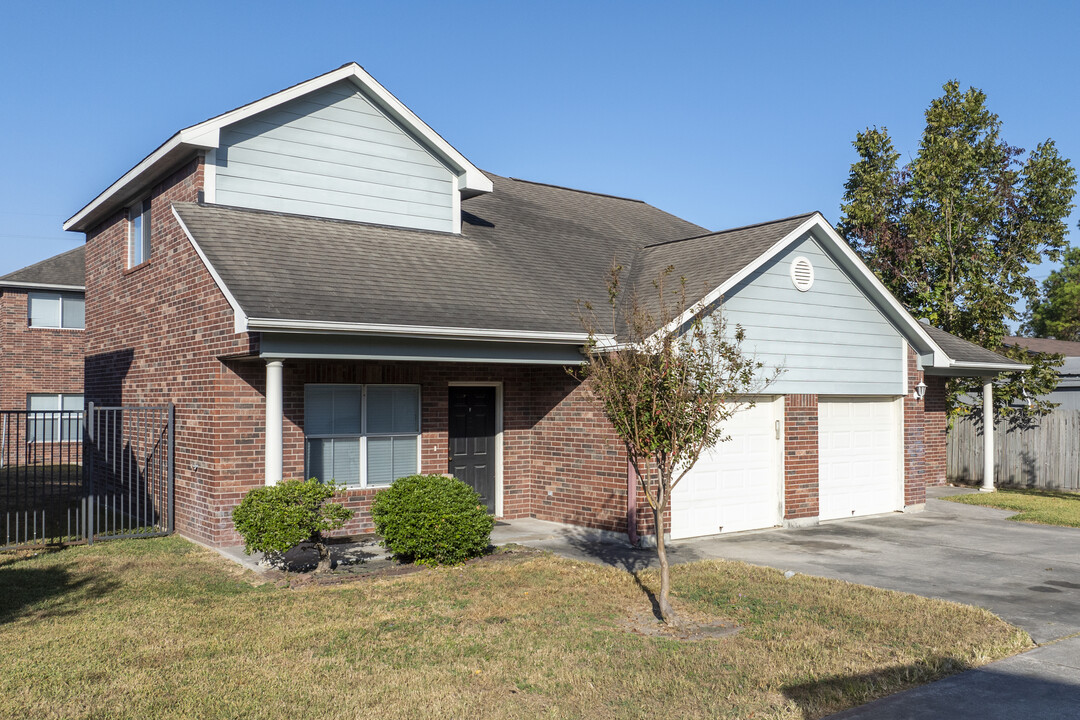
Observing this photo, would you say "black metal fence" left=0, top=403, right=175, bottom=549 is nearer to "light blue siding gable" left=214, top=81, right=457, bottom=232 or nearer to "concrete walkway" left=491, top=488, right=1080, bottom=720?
"light blue siding gable" left=214, top=81, right=457, bottom=232

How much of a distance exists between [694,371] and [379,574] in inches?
178

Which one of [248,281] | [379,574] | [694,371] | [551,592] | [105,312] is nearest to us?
[694,371]

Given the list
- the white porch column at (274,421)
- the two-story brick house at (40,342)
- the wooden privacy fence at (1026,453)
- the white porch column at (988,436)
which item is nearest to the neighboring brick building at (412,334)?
the white porch column at (274,421)

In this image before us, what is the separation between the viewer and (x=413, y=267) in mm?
12977

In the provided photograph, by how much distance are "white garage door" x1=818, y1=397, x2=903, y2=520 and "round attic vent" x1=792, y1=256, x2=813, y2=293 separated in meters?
2.10

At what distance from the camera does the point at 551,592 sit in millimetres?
9141

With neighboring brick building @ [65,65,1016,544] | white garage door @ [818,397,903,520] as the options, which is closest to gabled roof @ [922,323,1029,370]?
neighboring brick building @ [65,65,1016,544]

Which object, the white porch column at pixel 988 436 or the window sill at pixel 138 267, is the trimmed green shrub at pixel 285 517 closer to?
the window sill at pixel 138 267

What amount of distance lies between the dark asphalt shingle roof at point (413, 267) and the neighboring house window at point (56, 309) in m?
16.4

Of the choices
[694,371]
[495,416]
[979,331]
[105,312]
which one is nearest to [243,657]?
[694,371]

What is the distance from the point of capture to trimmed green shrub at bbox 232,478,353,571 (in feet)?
31.4

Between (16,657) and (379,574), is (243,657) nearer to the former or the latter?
(16,657)

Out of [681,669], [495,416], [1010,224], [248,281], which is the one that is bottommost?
[681,669]

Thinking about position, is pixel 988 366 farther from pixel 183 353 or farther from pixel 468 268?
pixel 183 353
